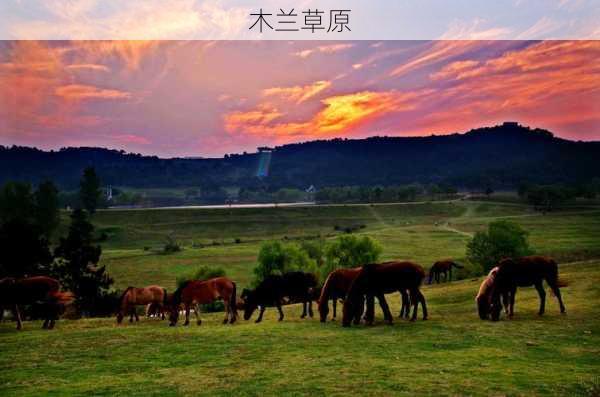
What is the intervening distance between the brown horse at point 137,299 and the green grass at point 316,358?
252cm

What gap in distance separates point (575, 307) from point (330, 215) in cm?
13453

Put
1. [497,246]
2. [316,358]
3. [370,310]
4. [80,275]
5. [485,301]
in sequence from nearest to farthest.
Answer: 1. [316,358]
2. [370,310]
3. [485,301]
4. [80,275]
5. [497,246]

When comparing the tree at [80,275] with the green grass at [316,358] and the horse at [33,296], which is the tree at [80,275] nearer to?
the horse at [33,296]

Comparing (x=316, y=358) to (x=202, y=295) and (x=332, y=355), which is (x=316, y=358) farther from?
(x=202, y=295)

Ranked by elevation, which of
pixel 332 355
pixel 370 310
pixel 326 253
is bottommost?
pixel 326 253

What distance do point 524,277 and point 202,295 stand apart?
13.0 metres

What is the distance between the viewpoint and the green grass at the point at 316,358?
33.2ft

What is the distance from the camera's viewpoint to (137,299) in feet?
71.4

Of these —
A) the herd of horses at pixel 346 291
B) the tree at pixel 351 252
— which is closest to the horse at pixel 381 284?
the herd of horses at pixel 346 291

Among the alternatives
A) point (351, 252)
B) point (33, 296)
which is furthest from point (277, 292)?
point (351, 252)

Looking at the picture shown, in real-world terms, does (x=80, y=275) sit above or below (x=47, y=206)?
below

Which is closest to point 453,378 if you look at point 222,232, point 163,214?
point 222,232

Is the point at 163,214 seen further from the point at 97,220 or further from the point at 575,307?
the point at 575,307

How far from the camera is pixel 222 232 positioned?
438 ft
